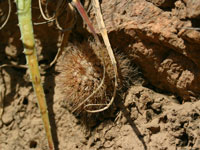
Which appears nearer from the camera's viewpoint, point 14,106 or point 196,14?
point 196,14

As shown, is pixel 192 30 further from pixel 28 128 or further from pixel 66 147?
pixel 28 128

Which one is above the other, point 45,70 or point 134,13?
point 134,13

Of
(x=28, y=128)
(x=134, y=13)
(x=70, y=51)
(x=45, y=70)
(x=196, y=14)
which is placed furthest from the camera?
(x=45, y=70)

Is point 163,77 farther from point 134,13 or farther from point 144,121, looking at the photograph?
point 134,13

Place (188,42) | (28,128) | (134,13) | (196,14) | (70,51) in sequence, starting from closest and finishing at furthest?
Result: (196,14), (188,42), (134,13), (70,51), (28,128)

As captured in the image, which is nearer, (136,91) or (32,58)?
(32,58)

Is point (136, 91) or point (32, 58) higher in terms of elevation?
point (32, 58)

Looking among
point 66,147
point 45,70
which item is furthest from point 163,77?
point 45,70

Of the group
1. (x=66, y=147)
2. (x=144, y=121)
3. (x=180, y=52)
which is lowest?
(x=66, y=147)
